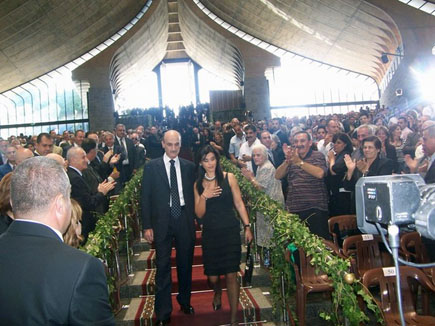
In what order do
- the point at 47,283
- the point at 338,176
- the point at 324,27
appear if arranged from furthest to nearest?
the point at 324,27
the point at 338,176
the point at 47,283

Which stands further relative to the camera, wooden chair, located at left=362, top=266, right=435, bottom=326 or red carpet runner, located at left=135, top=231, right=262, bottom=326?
red carpet runner, located at left=135, top=231, right=262, bottom=326

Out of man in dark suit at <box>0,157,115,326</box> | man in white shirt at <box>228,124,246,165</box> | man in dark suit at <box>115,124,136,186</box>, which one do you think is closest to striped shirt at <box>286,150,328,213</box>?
man in dark suit at <box>0,157,115,326</box>

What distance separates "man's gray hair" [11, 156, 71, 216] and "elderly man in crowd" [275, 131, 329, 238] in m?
4.29

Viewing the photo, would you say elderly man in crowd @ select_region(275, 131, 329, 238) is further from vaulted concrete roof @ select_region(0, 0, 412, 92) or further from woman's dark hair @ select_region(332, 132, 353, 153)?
vaulted concrete roof @ select_region(0, 0, 412, 92)

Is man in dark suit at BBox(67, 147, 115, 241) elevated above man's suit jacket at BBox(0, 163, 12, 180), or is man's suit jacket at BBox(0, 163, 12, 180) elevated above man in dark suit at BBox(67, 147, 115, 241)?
man's suit jacket at BBox(0, 163, 12, 180)

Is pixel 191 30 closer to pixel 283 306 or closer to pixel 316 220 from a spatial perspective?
pixel 316 220

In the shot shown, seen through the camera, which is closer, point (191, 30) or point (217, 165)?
point (217, 165)

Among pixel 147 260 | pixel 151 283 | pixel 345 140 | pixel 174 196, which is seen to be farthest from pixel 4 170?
pixel 345 140

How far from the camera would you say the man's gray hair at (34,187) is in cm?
203

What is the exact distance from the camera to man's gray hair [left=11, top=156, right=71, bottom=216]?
6.64 feet

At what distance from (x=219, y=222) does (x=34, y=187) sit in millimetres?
3453

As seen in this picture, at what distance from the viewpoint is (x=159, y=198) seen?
5539 mm

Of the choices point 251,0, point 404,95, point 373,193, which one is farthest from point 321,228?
point 251,0

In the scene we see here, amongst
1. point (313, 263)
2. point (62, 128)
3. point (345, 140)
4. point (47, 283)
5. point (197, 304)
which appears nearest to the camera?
point (47, 283)
